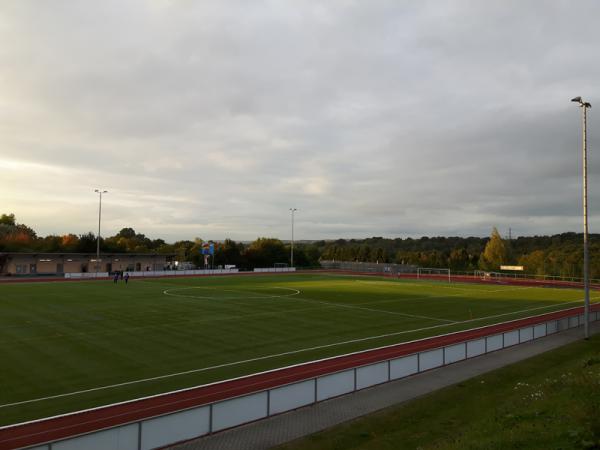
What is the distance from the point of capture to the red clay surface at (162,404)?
1282cm

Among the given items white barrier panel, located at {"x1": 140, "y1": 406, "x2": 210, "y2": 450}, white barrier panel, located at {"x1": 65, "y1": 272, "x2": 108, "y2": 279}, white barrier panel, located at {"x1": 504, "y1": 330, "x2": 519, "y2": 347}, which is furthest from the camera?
white barrier panel, located at {"x1": 65, "y1": 272, "x2": 108, "y2": 279}

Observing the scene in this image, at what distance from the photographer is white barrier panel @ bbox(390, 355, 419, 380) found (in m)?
17.8

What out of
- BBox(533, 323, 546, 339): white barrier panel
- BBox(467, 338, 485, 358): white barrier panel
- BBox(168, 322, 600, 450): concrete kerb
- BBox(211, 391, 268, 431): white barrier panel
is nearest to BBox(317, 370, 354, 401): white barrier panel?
BBox(168, 322, 600, 450): concrete kerb

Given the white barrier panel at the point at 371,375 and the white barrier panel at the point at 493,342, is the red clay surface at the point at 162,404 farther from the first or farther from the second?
the white barrier panel at the point at 493,342

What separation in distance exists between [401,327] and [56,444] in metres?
25.3

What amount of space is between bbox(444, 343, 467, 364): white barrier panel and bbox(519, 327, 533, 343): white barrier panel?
6.47 m

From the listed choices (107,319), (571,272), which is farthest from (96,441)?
(571,272)

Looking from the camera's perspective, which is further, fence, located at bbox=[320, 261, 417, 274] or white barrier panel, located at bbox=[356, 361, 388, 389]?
fence, located at bbox=[320, 261, 417, 274]

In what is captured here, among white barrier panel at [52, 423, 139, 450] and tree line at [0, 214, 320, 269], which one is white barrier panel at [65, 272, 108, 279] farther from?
white barrier panel at [52, 423, 139, 450]

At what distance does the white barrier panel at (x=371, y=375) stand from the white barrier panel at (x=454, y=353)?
14.5 feet

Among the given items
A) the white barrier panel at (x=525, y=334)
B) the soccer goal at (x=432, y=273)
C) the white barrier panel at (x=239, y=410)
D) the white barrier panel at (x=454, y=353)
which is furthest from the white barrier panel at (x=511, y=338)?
the soccer goal at (x=432, y=273)

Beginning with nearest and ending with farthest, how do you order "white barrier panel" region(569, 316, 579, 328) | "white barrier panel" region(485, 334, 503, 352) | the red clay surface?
the red clay surface, "white barrier panel" region(485, 334, 503, 352), "white barrier panel" region(569, 316, 579, 328)

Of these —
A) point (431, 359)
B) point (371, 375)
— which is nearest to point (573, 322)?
point (431, 359)

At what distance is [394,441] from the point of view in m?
12.5
